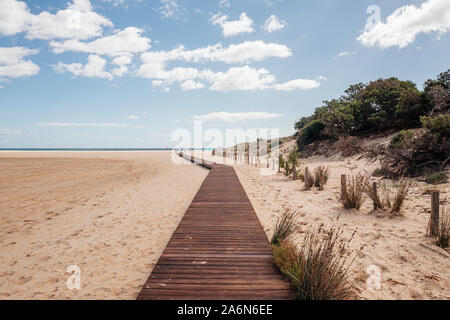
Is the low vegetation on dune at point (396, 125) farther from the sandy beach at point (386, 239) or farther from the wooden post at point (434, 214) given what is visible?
the wooden post at point (434, 214)

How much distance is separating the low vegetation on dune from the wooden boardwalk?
796 centimetres

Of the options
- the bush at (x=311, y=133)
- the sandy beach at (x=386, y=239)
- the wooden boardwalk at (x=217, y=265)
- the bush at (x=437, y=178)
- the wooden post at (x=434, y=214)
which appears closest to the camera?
the wooden boardwalk at (x=217, y=265)

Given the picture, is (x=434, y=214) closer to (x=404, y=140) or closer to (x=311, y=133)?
(x=404, y=140)

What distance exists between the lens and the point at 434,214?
13.9ft

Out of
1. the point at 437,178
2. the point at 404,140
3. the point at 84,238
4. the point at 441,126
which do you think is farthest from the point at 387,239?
the point at 404,140

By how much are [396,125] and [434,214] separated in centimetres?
1483

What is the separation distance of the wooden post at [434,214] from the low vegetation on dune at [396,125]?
527cm

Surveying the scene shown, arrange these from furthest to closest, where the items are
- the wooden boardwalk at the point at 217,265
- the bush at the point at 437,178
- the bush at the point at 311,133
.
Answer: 1. the bush at the point at 311,133
2. the bush at the point at 437,178
3. the wooden boardwalk at the point at 217,265

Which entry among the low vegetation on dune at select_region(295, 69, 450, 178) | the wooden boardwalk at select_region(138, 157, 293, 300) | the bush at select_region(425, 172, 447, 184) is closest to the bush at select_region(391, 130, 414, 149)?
the low vegetation on dune at select_region(295, 69, 450, 178)

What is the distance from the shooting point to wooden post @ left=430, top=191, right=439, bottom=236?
4.22 metres

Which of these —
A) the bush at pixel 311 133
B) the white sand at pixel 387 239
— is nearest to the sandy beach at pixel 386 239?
the white sand at pixel 387 239

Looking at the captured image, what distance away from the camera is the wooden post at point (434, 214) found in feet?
13.8

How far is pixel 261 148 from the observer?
1432 inches
